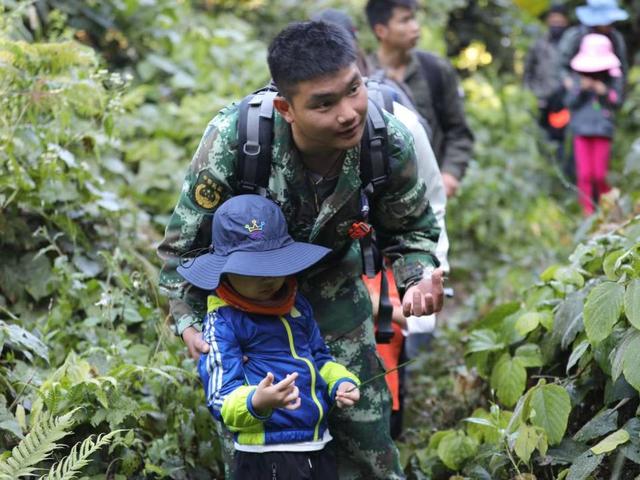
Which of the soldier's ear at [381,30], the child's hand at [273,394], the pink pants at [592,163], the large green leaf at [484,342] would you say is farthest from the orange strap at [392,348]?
the pink pants at [592,163]

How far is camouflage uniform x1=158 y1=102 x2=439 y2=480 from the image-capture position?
3.57 m

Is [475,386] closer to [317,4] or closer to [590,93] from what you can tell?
[590,93]

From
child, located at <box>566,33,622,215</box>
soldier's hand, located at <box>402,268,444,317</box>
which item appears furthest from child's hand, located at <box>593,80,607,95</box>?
soldier's hand, located at <box>402,268,444,317</box>

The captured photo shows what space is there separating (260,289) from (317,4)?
9699 mm

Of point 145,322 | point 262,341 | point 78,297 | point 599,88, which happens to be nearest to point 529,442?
point 262,341

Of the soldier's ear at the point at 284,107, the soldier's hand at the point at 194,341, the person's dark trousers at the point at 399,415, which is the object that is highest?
the soldier's ear at the point at 284,107

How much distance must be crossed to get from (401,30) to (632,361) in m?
3.52

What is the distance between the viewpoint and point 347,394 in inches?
129

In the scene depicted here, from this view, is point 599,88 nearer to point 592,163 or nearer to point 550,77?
point 592,163

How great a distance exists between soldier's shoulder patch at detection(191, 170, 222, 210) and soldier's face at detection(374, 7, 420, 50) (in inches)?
125

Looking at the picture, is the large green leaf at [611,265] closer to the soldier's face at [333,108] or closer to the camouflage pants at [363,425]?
the camouflage pants at [363,425]

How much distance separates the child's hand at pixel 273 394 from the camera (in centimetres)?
301

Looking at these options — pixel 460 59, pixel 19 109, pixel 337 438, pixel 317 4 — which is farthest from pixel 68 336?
pixel 460 59

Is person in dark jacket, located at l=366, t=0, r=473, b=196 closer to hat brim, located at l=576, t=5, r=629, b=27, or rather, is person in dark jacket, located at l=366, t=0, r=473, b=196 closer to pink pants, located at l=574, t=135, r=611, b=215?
pink pants, located at l=574, t=135, r=611, b=215
